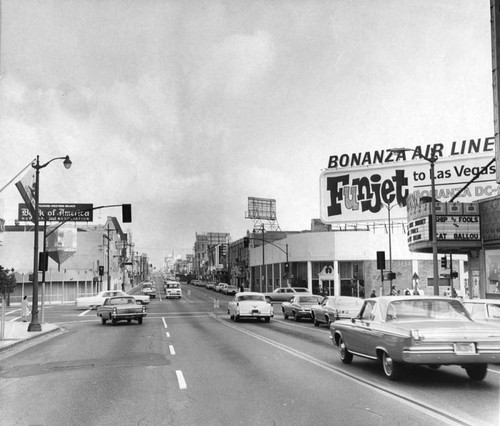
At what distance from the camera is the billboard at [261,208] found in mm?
95875

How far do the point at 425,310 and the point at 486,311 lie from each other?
3.73 m

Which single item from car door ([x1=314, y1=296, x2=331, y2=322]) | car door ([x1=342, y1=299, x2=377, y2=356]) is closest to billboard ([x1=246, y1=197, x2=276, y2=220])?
car door ([x1=314, y1=296, x2=331, y2=322])

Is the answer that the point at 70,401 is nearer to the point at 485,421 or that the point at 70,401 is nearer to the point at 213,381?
the point at 213,381

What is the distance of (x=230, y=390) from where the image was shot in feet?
32.7

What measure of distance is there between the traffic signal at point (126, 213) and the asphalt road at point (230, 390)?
12.9 meters

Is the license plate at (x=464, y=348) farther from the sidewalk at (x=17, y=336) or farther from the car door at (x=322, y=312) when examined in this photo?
the car door at (x=322, y=312)

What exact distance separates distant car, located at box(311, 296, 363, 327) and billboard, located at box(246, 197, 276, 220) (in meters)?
68.8

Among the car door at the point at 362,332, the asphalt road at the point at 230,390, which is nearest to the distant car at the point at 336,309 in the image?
the asphalt road at the point at 230,390

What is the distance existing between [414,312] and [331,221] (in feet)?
169

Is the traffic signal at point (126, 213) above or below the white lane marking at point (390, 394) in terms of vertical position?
above

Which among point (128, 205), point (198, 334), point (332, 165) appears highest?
point (332, 165)

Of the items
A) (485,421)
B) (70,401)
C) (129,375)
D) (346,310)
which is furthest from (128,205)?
(485,421)

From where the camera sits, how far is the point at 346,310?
24953 millimetres

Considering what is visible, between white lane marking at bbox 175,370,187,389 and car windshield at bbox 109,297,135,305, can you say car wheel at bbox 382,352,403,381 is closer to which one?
white lane marking at bbox 175,370,187,389
